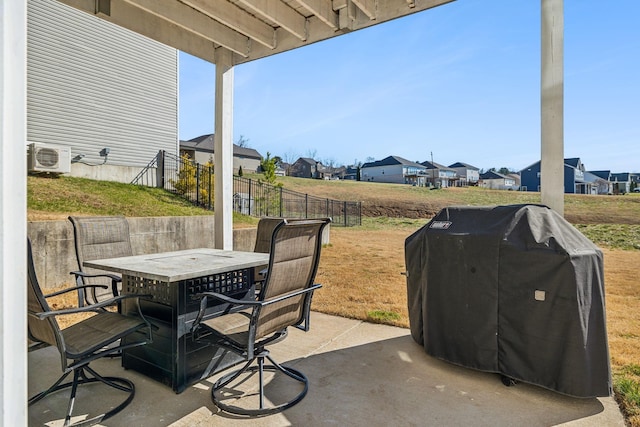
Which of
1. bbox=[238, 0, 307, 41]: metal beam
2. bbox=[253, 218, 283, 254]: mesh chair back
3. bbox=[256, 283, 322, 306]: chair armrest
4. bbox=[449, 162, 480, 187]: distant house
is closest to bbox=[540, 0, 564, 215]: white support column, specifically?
bbox=[256, 283, 322, 306]: chair armrest

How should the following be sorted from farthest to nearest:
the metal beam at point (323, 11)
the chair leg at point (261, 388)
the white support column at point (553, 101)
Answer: the metal beam at point (323, 11)
the white support column at point (553, 101)
the chair leg at point (261, 388)

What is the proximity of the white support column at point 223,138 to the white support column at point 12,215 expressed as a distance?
3.07 meters

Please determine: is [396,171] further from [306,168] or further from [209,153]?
[209,153]

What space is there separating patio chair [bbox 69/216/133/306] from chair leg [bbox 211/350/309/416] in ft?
4.01

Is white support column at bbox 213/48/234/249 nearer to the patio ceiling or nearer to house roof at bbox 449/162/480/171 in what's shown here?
the patio ceiling

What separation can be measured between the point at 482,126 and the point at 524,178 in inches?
1193

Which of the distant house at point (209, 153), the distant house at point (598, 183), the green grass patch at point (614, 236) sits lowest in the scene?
the green grass patch at point (614, 236)

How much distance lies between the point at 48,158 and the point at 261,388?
28.7ft

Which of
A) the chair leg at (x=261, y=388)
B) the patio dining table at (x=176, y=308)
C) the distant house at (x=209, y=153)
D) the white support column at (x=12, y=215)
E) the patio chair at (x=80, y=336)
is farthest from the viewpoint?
the distant house at (x=209, y=153)

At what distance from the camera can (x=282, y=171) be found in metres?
48.9

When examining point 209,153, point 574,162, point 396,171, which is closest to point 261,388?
point 209,153

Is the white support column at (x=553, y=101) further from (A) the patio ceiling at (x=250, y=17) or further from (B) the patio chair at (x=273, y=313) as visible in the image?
(B) the patio chair at (x=273, y=313)

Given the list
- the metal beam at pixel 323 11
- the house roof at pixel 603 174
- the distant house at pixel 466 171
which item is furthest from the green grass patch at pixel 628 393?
the distant house at pixel 466 171

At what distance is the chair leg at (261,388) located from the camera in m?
2.10
